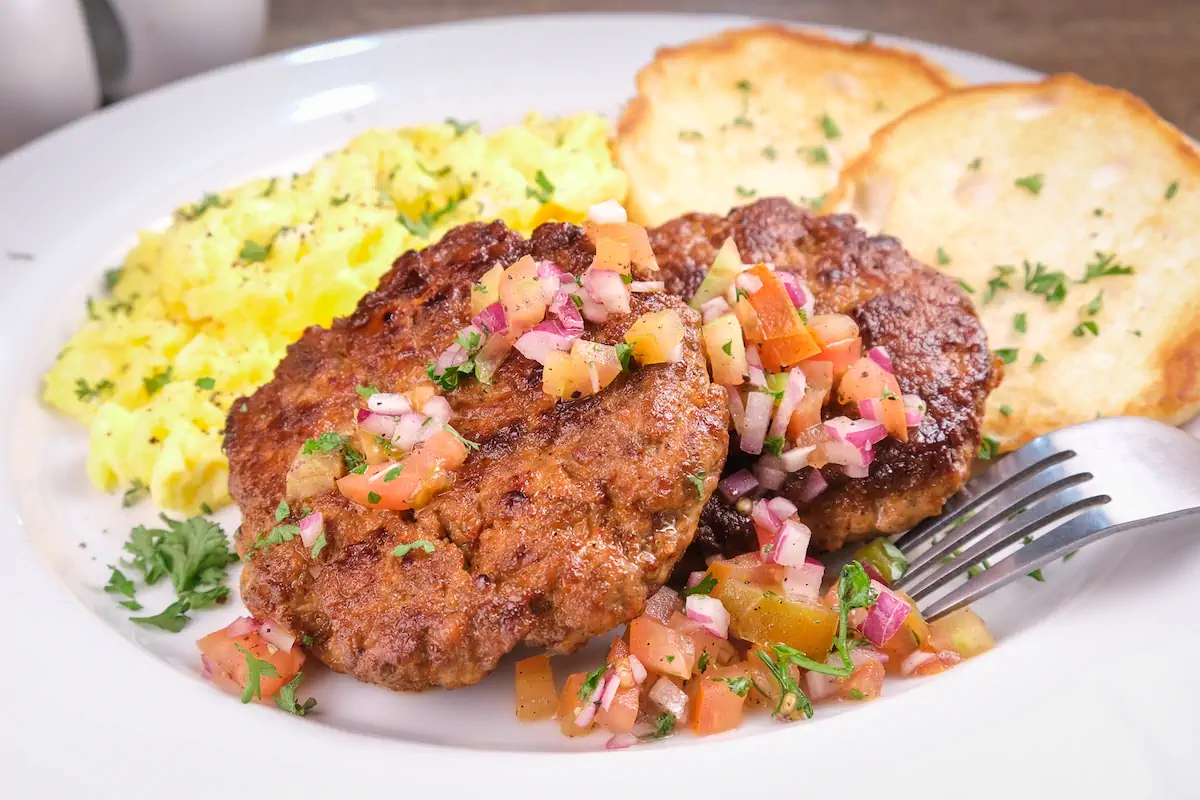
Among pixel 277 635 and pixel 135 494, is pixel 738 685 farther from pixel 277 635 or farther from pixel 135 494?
pixel 135 494

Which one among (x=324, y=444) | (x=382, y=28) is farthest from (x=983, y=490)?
(x=382, y=28)

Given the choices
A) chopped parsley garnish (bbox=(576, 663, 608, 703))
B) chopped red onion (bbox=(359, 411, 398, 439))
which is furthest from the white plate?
chopped red onion (bbox=(359, 411, 398, 439))

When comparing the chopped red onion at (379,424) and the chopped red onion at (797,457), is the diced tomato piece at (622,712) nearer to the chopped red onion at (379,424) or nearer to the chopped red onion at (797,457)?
the chopped red onion at (797,457)

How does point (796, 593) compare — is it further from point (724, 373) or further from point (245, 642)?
point (245, 642)

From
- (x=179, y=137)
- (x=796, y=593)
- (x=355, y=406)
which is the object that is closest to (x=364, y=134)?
(x=179, y=137)

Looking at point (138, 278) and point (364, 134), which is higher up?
point (364, 134)

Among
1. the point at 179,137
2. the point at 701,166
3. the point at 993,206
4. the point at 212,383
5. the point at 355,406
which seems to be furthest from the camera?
the point at 179,137
